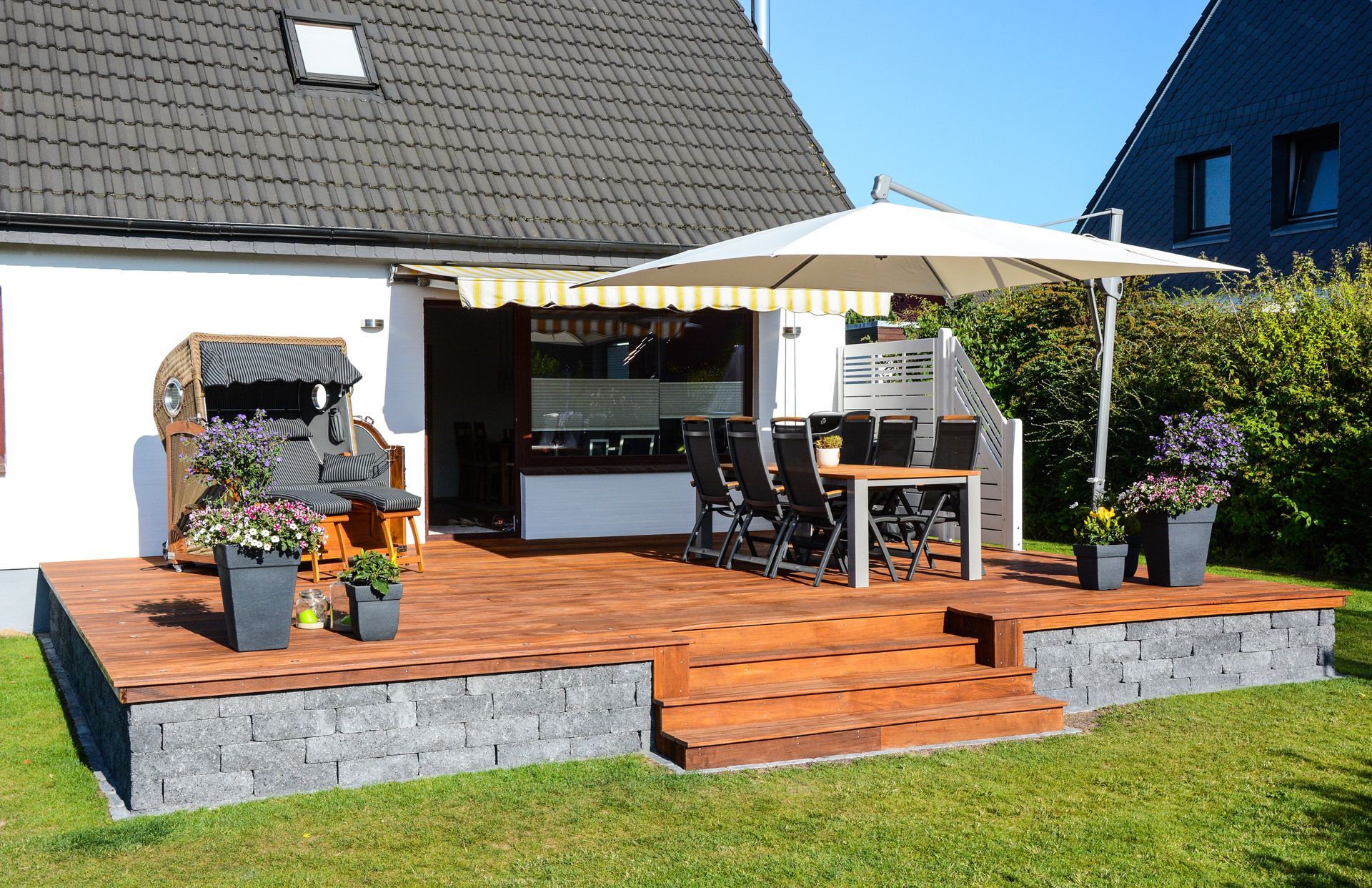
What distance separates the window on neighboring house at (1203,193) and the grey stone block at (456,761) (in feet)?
58.1

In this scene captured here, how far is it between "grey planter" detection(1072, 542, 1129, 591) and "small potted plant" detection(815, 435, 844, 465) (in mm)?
1921

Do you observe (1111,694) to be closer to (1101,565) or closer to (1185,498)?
(1101,565)

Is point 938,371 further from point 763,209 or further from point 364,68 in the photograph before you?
point 364,68

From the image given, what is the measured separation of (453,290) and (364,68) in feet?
9.56

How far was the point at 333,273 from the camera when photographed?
11.1 metres

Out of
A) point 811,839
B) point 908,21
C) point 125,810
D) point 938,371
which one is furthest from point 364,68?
point 908,21

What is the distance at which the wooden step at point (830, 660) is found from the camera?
6816mm

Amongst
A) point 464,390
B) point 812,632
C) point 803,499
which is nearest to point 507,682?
point 812,632

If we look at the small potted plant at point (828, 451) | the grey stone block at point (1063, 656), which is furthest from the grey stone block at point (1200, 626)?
the small potted plant at point (828, 451)

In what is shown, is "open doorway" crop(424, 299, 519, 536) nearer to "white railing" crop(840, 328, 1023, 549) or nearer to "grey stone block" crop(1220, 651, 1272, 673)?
"white railing" crop(840, 328, 1023, 549)

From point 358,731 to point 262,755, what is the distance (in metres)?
0.45

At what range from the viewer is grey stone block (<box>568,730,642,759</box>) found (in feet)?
21.0

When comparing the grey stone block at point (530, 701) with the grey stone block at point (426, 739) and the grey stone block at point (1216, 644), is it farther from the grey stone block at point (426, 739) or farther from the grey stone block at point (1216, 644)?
the grey stone block at point (1216, 644)

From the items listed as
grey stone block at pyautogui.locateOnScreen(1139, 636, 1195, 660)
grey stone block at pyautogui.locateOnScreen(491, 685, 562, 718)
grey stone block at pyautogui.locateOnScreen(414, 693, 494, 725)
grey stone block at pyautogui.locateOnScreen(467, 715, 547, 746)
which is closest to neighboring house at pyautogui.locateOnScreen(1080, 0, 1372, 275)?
grey stone block at pyautogui.locateOnScreen(1139, 636, 1195, 660)
